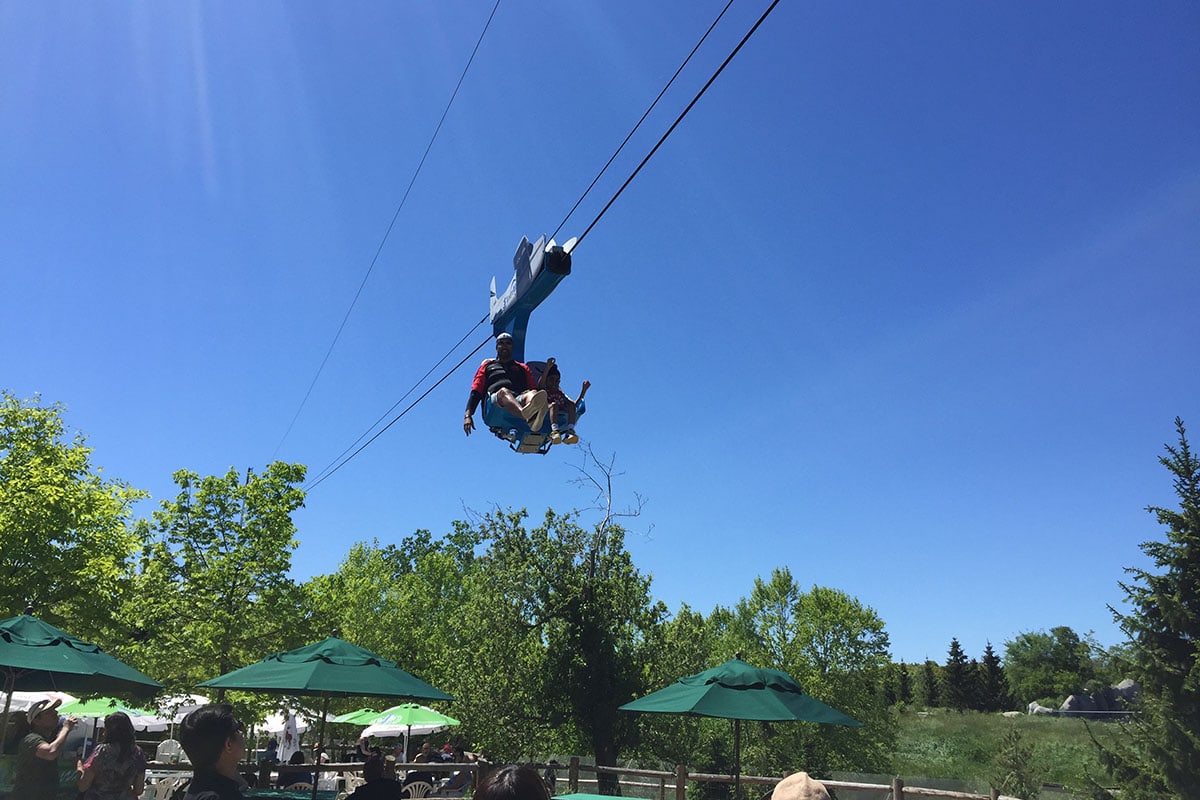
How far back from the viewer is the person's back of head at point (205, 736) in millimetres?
3234

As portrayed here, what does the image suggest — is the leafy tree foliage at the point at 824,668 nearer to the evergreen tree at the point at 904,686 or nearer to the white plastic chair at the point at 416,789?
the white plastic chair at the point at 416,789

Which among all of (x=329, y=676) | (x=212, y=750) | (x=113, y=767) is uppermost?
(x=329, y=676)

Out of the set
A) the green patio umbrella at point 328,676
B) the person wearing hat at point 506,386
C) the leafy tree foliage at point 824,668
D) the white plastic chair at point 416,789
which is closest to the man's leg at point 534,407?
the person wearing hat at point 506,386

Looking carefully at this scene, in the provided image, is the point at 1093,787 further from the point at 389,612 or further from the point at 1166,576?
the point at 389,612

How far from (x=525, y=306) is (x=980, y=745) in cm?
5431

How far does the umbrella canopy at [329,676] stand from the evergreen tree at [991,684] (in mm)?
68115

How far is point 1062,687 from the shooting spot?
226 ft

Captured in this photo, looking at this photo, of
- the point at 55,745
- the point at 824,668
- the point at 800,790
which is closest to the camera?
the point at 800,790

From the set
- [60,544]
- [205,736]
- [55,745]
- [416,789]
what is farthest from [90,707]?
[205,736]

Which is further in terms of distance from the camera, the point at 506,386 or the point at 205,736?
the point at 506,386

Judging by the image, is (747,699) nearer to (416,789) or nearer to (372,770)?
(372,770)

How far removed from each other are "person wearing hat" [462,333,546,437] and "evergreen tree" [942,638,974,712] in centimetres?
6936

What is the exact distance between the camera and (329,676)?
7.91m

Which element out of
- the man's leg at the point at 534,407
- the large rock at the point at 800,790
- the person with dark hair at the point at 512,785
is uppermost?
the man's leg at the point at 534,407
